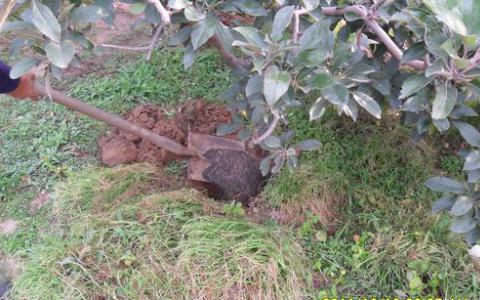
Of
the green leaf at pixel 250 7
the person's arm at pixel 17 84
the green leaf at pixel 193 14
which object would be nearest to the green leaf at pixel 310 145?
the green leaf at pixel 250 7

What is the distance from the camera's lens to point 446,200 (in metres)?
1.77

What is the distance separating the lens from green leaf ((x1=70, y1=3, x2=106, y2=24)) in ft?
4.71

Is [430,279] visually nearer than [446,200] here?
No

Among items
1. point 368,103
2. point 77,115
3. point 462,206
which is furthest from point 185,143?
point 462,206

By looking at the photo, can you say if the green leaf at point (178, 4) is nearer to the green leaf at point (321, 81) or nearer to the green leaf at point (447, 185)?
the green leaf at point (321, 81)

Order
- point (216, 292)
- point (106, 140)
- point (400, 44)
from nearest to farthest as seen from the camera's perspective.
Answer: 1. point (400, 44)
2. point (216, 292)
3. point (106, 140)

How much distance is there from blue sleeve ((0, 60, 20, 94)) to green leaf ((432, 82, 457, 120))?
171 centimetres

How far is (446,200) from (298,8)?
0.89 m

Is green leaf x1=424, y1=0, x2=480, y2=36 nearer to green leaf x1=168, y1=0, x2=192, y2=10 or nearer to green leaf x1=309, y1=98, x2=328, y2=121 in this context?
green leaf x1=309, y1=98, x2=328, y2=121

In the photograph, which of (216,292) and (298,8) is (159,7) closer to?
(298,8)

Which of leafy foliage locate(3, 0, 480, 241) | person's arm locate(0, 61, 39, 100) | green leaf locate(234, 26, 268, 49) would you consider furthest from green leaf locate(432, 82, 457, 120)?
person's arm locate(0, 61, 39, 100)

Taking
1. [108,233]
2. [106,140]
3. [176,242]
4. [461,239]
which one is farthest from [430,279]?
[106,140]

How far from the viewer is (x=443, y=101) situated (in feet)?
4.54

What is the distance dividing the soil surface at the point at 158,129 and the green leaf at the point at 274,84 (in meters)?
1.43
